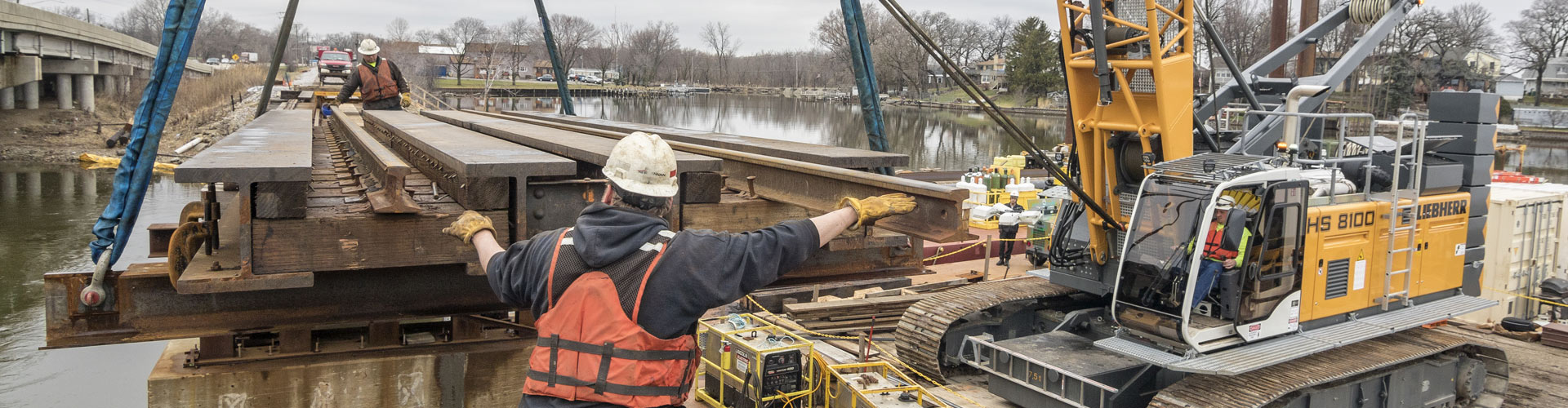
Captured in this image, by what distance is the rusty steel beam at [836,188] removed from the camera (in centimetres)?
434

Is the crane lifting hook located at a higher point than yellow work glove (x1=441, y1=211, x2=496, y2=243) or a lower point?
lower

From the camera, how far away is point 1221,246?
833cm

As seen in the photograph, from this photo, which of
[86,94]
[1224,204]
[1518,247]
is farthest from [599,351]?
[86,94]

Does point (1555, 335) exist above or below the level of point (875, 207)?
below

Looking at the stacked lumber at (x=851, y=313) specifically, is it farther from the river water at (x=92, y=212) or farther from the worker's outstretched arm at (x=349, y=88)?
the river water at (x=92, y=212)

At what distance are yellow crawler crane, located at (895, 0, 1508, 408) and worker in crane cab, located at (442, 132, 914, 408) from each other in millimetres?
5896

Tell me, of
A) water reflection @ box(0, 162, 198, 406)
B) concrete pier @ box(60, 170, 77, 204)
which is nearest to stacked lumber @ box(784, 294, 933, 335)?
water reflection @ box(0, 162, 198, 406)

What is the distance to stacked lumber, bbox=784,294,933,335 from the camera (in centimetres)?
1322

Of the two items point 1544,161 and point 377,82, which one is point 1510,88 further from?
point 377,82

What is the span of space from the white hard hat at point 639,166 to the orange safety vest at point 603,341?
16 centimetres

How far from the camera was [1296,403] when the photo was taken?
9273mm

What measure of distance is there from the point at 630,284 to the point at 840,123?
200ft

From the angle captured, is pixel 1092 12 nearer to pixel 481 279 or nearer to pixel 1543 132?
pixel 481 279

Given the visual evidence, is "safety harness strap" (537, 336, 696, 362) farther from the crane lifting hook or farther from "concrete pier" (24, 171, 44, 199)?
"concrete pier" (24, 171, 44, 199)
